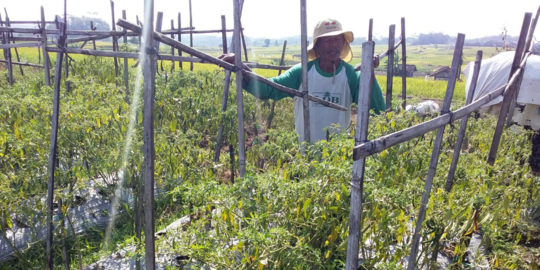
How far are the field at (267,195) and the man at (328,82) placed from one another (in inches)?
12.9

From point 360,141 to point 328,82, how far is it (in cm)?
158

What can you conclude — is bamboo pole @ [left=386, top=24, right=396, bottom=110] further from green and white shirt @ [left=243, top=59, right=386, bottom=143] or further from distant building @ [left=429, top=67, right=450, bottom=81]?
distant building @ [left=429, top=67, right=450, bottom=81]

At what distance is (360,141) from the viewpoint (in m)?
1.28

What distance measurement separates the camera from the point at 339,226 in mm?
1641

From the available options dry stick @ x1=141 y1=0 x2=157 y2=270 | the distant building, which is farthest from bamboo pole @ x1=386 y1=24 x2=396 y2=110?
the distant building

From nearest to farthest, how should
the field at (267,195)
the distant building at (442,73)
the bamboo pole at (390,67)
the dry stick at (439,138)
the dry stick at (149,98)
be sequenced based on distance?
the dry stick at (149,98) < the field at (267,195) < the dry stick at (439,138) < the bamboo pole at (390,67) < the distant building at (442,73)

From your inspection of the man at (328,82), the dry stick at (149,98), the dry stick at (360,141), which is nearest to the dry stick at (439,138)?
the dry stick at (360,141)

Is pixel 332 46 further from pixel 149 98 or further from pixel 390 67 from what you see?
pixel 149 98

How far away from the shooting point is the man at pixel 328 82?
2.69 metres

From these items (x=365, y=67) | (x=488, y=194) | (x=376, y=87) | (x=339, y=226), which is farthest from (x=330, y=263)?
(x=376, y=87)

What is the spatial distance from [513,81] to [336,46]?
1144 mm

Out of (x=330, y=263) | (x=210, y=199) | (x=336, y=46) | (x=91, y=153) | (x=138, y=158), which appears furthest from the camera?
(x=336, y=46)

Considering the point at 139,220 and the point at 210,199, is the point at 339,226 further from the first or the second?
the point at 139,220

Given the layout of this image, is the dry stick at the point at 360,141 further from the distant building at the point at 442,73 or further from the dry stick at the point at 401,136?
the distant building at the point at 442,73
